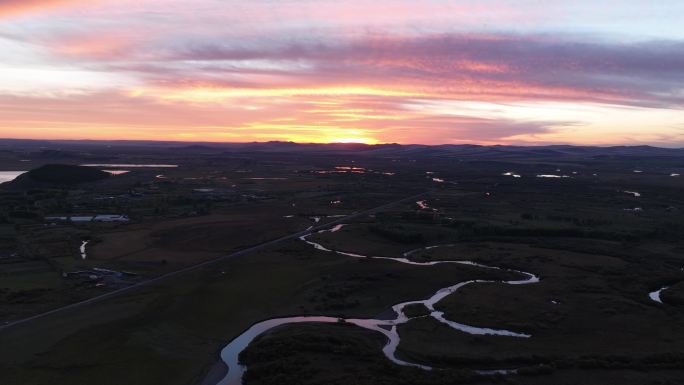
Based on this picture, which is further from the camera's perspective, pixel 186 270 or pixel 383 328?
pixel 186 270

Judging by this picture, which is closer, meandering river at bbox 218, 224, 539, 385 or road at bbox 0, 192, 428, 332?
meandering river at bbox 218, 224, 539, 385

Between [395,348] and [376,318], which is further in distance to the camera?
[376,318]

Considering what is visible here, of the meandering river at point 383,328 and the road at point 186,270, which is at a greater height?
the road at point 186,270

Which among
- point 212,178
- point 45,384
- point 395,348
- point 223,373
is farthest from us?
point 212,178

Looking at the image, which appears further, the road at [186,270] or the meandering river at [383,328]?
the road at [186,270]

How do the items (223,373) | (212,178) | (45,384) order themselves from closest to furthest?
(45,384)
(223,373)
(212,178)

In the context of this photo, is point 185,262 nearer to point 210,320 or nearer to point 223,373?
point 210,320

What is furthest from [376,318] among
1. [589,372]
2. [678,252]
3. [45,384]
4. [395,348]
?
[678,252]

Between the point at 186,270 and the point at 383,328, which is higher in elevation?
the point at 186,270

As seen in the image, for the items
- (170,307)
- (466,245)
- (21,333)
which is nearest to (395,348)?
(170,307)

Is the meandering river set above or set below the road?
below
